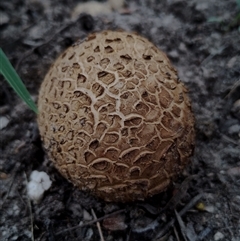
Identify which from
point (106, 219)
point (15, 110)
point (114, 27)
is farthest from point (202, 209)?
point (114, 27)

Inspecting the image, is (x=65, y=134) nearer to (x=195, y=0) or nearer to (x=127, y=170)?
(x=127, y=170)

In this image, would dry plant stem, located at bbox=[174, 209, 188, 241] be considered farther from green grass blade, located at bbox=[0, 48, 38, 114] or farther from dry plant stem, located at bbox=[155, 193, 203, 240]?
green grass blade, located at bbox=[0, 48, 38, 114]

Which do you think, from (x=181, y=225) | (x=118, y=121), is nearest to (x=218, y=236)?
(x=181, y=225)

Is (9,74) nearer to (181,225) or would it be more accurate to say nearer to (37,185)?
(37,185)

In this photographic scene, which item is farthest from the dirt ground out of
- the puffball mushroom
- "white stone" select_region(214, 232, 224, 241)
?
the puffball mushroom

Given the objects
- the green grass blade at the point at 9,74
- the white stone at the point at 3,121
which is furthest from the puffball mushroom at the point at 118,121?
the white stone at the point at 3,121

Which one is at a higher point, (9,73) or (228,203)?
(9,73)
